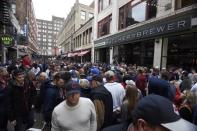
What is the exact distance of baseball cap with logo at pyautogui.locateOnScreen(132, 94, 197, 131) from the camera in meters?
1.40

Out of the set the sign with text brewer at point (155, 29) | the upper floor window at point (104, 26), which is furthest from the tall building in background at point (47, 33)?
the sign with text brewer at point (155, 29)

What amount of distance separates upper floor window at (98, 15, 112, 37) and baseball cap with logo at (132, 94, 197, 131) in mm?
26926

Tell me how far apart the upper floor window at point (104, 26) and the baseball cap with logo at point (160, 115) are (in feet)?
88.3

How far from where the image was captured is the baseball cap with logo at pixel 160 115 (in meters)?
1.40

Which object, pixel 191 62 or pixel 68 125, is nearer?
pixel 68 125

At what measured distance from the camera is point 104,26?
1205 inches

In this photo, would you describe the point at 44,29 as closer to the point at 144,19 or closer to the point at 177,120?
the point at 144,19

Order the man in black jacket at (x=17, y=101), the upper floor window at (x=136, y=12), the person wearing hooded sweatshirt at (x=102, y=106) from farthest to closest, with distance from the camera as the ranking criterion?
the upper floor window at (x=136, y=12)
the man in black jacket at (x=17, y=101)
the person wearing hooded sweatshirt at (x=102, y=106)

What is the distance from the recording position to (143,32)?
17500mm

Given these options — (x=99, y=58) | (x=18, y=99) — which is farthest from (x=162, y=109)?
(x=99, y=58)

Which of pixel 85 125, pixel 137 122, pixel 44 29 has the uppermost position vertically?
pixel 44 29

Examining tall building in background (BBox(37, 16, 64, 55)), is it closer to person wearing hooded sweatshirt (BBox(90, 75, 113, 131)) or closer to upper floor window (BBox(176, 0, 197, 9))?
upper floor window (BBox(176, 0, 197, 9))

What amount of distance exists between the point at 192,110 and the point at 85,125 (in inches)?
79.5

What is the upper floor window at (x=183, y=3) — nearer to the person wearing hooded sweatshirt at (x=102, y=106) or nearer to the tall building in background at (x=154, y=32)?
the tall building in background at (x=154, y=32)
